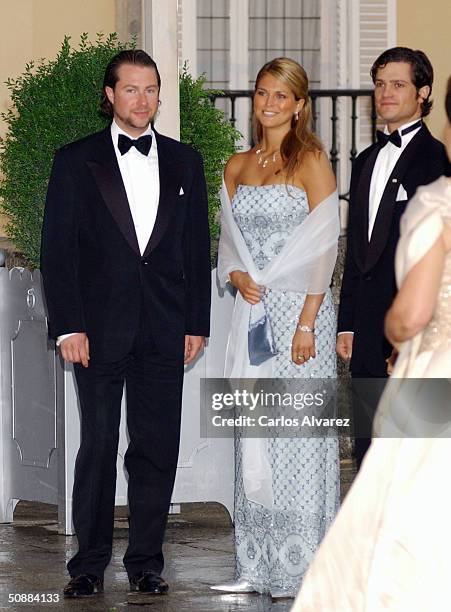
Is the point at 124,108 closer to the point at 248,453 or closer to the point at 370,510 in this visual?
the point at 248,453

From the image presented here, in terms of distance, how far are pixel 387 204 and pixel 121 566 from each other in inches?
78.4

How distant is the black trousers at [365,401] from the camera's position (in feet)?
17.6

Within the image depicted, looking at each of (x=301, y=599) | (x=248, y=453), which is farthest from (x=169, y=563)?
(x=301, y=599)

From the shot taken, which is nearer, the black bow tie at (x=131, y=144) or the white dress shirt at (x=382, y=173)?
the white dress shirt at (x=382, y=173)

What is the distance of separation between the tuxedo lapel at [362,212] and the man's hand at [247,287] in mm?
434

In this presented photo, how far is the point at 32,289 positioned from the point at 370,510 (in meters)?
3.74

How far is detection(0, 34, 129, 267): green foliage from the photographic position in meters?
6.88

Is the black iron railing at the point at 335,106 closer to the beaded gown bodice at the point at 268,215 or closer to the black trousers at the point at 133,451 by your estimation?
the beaded gown bodice at the point at 268,215

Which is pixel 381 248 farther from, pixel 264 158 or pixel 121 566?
pixel 121 566

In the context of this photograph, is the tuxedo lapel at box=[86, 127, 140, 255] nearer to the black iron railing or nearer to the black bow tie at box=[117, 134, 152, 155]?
the black bow tie at box=[117, 134, 152, 155]

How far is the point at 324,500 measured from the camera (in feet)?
18.8

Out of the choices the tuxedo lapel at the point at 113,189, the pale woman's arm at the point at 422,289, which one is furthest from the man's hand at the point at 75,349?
the pale woman's arm at the point at 422,289

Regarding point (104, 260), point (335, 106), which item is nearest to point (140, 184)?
point (104, 260)

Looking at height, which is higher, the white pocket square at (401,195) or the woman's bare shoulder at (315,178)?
the woman's bare shoulder at (315,178)
